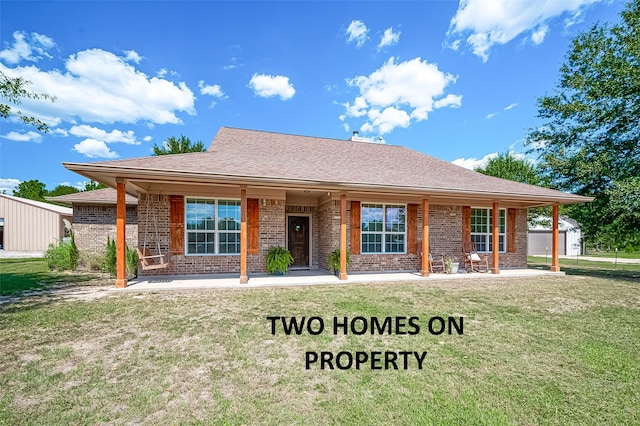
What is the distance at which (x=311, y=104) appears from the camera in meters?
20.3

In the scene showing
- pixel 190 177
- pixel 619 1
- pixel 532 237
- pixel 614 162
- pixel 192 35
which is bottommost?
pixel 532 237

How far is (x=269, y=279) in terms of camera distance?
28.6 ft

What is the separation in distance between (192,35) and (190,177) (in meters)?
8.07

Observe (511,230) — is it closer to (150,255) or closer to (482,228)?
(482,228)

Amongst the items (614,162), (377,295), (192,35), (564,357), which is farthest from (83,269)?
(614,162)

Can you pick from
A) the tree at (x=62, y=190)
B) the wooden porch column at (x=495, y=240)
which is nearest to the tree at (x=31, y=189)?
the tree at (x=62, y=190)

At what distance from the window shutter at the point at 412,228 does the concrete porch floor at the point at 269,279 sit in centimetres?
98

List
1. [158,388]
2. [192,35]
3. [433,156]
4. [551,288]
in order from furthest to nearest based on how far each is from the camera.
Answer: [433,156]
[192,35]
[551,288]
[158,388]

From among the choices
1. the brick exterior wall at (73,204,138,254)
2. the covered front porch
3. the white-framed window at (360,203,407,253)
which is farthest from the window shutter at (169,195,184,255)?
the white-framed window at (360,203,407,253)

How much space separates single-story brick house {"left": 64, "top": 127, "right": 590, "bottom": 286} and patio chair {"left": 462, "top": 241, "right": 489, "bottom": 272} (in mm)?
277

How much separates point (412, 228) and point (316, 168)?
4264mm

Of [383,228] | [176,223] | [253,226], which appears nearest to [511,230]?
[383,228]

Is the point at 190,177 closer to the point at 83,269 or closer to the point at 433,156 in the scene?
the point at 83,269

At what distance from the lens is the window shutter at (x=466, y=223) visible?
11.6m
